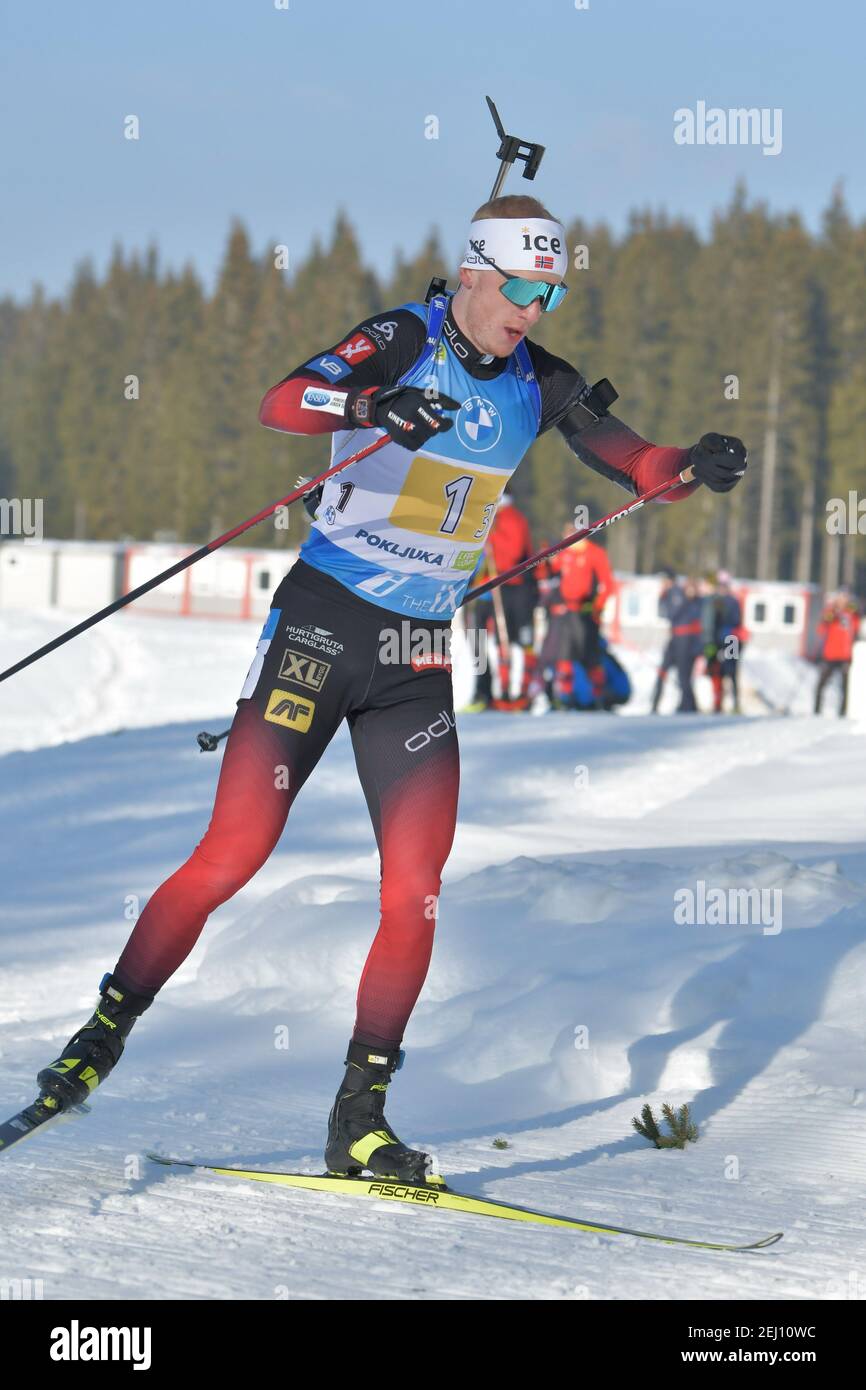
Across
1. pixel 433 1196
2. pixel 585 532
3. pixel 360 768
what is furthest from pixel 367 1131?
pixel 585 532

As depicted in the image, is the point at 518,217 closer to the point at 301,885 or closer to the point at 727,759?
the point at 301,885

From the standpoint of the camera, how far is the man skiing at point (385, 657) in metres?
3.69

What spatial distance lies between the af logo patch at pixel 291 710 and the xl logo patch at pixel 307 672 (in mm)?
32

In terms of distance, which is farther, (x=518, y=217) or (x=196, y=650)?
(x=196, y=650)

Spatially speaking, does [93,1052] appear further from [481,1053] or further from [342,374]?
[342,374]

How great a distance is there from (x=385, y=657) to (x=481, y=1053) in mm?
1542

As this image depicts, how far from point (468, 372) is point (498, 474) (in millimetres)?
245

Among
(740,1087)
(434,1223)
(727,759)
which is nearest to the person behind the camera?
(434,1223)

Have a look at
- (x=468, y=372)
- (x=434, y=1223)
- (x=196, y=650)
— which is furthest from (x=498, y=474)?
(x=196, y=650)

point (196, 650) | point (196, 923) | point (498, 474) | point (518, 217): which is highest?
point (518, 217)

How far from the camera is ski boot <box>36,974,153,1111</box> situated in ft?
11.8

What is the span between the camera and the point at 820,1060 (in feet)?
15.0

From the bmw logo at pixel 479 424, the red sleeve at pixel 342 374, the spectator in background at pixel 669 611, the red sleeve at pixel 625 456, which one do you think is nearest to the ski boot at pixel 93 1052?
the red sleeve at pixel 342 374

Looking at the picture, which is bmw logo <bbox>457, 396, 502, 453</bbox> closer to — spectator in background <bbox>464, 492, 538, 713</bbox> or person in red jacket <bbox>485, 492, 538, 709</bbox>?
person in red jacket <bbox>485, 492, 538, 709</bbox>
